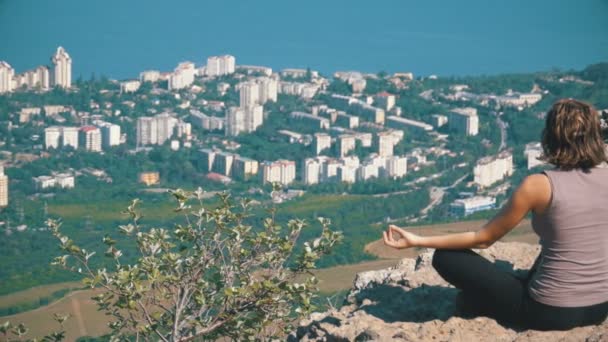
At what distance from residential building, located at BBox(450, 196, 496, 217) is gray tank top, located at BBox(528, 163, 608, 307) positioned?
17806mm

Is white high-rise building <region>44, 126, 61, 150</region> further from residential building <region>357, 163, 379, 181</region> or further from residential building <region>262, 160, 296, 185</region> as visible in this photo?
residential building <region>357, 163, 379, 181</region>

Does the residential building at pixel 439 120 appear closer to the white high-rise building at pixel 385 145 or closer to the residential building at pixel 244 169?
the white high-rise building at pixel 385 145

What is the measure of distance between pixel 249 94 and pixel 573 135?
32339 mm

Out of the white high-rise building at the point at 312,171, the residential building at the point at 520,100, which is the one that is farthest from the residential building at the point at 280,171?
the residential building at the point at 520,100

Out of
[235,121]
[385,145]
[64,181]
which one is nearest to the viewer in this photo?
[64,181]

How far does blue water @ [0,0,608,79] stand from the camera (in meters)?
43.7

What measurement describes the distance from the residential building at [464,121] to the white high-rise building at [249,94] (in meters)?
6.91

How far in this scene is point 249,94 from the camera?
34438 mm

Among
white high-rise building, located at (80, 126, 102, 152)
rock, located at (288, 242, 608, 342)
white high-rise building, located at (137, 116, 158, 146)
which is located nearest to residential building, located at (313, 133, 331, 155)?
white high-rise building, located at (137, 116, 158, 146)

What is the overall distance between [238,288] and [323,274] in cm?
1008

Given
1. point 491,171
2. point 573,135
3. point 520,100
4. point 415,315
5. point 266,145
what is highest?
point 573,135

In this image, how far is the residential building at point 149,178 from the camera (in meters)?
24.2

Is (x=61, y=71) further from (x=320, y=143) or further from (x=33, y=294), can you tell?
(x=33, y=294)

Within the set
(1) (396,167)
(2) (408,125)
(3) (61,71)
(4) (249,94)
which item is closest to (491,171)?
(1) (396,167)
